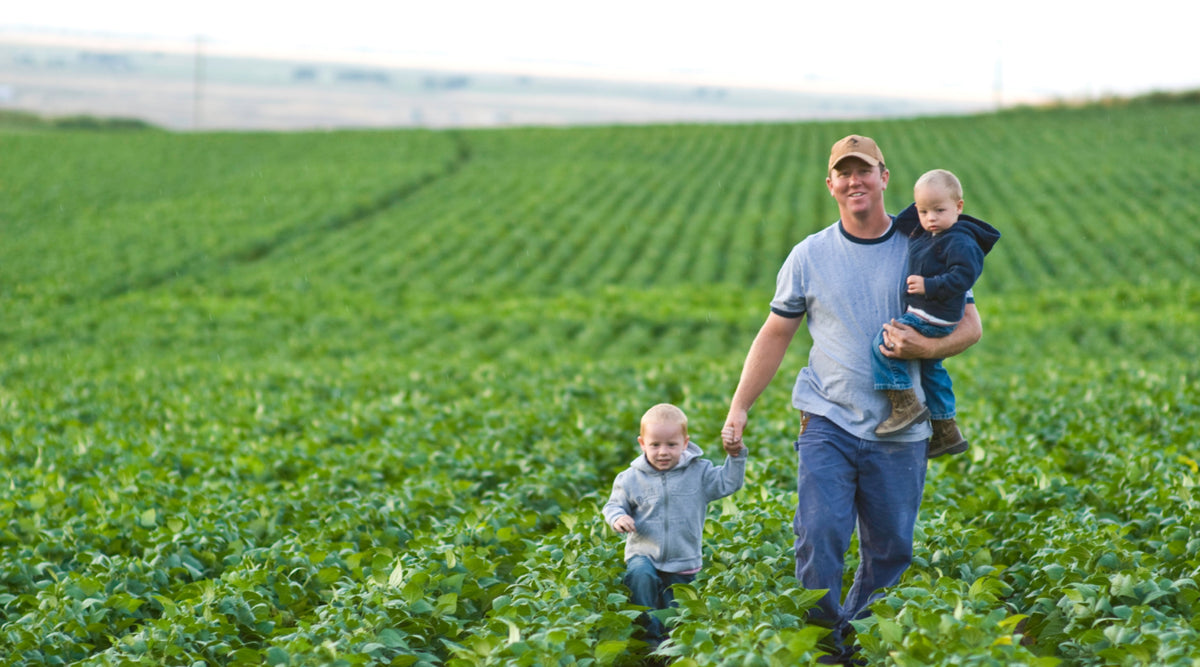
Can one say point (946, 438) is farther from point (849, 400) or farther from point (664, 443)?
point (664, 443)

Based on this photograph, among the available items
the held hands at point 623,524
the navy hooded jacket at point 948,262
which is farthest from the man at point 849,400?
the held hands at point 623,524

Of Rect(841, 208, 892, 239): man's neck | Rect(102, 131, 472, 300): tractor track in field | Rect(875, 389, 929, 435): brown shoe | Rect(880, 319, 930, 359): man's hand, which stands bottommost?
Rect(102, 131, 472, 300): tractor track in field

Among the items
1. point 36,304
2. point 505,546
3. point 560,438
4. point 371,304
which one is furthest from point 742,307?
point 505,546

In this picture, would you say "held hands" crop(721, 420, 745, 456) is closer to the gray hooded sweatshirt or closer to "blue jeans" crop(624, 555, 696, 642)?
the gray hooded sweatshirt

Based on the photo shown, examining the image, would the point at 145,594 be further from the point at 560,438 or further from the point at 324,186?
the point at 324,186

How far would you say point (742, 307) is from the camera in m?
22.6

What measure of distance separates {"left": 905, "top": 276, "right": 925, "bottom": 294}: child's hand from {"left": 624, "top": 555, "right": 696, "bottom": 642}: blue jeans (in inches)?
63.1

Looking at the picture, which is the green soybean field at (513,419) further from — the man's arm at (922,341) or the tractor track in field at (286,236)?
the man's arm at (922,341)

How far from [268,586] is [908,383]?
3.23m

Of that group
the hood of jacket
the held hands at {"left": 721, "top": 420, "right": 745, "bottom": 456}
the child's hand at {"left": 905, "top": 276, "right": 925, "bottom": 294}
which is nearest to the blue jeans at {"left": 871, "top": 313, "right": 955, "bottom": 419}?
the child's hand at {"left": 905, "top": 276, "right": 925, "bottom": 294}

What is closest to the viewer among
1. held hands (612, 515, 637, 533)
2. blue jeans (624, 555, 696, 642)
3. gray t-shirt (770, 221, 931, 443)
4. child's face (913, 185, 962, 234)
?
child's face (913, 185, 962, 234)

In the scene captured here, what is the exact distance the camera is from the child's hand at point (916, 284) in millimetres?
4087

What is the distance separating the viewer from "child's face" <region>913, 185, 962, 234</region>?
3996 millimetres

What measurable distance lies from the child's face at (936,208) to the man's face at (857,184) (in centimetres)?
23
